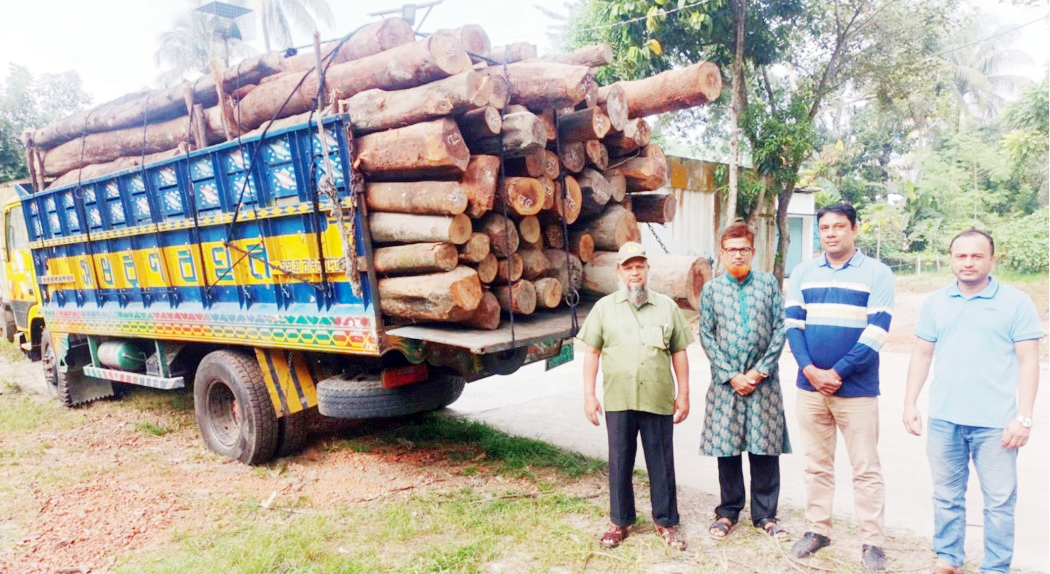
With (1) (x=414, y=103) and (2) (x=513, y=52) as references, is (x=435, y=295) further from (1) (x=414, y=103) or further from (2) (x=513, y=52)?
(2) (x=513, y=52)

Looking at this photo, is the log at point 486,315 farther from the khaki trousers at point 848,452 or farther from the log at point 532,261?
the khaki trousers at point 848,452

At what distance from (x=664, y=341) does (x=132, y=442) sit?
15.8ft

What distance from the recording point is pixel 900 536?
3.45m

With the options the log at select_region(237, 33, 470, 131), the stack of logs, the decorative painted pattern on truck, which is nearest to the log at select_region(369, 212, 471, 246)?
the stack of logs

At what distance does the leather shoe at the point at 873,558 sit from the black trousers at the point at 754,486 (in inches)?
19.8

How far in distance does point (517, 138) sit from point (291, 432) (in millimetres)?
2773

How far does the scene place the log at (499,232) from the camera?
12.7 feet

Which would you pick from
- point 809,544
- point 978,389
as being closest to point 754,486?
point 809,544

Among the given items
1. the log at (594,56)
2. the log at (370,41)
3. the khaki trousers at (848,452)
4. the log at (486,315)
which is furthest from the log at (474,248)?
the khaki trousers at (848,452)

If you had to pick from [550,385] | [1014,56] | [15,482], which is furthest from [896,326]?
[1014,56]

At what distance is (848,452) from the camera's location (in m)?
3.14

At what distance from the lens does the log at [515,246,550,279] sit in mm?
4164

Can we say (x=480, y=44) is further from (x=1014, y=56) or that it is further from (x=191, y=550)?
(x=1014, y=56)

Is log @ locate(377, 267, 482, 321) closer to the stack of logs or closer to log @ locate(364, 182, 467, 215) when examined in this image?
the stack of logs
